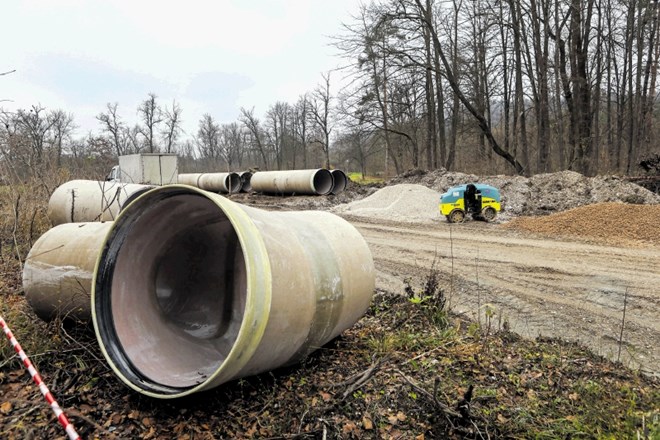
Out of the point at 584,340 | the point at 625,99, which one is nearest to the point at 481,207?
the point at 584,340

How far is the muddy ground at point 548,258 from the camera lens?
5504 mm

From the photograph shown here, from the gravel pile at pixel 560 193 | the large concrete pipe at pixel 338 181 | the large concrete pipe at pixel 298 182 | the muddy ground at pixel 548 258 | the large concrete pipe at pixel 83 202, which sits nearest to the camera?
the muddy ground at pixel 548 258

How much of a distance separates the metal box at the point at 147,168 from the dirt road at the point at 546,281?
39.7 ft

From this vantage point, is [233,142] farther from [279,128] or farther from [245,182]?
[245,182]

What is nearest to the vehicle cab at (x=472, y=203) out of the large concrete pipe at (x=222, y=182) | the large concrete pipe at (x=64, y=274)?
the large concrete pipe at (x=64, y=274)

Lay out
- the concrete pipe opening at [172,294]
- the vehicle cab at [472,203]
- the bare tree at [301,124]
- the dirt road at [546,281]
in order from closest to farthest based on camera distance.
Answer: the concrete pipe opening at [172,294], the dirt road at [546,281], the vehicle cab at [472,203], the bare tree at [301,124]

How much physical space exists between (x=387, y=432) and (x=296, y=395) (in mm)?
712

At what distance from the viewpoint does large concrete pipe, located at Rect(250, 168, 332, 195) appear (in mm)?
20484

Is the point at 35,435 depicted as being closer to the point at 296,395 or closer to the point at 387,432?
the point at 296,395

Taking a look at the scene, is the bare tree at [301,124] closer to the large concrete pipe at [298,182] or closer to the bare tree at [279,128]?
the bare tree at [279,128]

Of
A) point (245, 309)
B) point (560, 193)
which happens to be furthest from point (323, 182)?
point (245, 309)

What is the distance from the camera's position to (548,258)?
8531mm

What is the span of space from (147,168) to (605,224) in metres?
17.0

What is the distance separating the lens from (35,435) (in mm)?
2713
